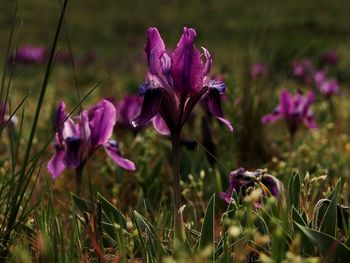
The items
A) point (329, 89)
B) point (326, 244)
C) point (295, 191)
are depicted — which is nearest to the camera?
point (326, 244)

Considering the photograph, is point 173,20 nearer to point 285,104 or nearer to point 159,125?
point 285,104

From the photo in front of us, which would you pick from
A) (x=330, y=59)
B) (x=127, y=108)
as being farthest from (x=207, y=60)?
(x=330, y=59)

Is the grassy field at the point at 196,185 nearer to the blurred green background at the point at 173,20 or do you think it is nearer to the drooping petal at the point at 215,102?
the drooping petal at the point at 215,102

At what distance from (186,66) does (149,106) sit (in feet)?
0.56

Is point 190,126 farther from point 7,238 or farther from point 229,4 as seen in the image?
point 229,4

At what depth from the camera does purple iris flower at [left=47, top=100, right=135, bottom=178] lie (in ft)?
7.00

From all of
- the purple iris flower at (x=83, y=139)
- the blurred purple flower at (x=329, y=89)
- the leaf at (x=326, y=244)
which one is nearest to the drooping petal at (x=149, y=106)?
the leaf at (x=326, y=244)

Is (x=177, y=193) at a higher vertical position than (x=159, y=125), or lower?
lower

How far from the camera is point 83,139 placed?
2.17 m

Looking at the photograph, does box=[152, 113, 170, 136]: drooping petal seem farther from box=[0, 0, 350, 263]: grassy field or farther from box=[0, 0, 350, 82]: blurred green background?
box=[0, 0, 350, 82]: blurred green background

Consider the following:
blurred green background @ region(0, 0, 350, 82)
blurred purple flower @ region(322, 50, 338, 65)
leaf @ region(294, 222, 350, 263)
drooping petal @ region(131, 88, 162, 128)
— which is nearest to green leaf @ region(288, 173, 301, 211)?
leaf @ region(294, 222, 350, 263)

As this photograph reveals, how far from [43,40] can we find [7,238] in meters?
20.9

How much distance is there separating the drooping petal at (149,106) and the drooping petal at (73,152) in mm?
667

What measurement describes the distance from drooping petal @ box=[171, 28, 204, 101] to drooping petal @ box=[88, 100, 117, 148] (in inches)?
24.7
